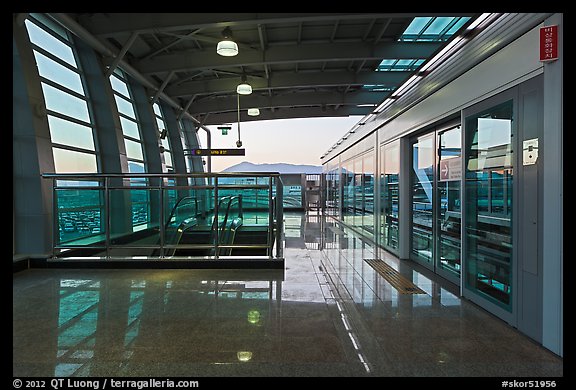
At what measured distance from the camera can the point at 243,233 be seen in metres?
6.18

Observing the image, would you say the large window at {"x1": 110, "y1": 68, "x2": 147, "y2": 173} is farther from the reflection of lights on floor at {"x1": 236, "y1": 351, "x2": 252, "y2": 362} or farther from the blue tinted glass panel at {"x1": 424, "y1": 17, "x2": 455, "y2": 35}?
the blue tinted glass panel at {"x1": 424, "y1": 17, "x2": 455, "y2": 35}

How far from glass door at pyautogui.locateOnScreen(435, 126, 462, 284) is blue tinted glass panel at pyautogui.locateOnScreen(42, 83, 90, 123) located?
7.17m

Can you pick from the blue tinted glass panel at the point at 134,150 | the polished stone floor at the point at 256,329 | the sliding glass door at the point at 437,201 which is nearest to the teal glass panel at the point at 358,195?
the sliding glass door at the point at 437,201

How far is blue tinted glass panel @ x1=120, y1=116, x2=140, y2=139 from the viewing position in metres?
9.16

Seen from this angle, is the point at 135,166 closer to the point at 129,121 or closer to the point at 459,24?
the point at 129,121

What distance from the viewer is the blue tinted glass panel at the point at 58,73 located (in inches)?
241

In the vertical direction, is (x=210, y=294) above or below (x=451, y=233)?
below

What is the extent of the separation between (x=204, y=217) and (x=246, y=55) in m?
4.49

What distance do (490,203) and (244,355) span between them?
9.49 feet

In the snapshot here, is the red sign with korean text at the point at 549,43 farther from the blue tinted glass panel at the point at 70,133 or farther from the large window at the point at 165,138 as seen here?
the large window at the point at 165,138

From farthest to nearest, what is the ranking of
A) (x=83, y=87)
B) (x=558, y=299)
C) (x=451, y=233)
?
(x=83, y=87)
(x=451, y=233)
(x=558, y=299)

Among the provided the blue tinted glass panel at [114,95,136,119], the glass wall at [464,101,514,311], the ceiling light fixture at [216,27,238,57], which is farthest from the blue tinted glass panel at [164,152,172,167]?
the glass wall at [464,101,514,311]
